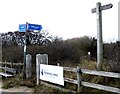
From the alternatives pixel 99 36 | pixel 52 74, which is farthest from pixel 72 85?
pixel 99 36

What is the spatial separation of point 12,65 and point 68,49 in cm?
458

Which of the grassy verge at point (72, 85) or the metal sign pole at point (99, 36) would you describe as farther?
the metal sign pole at point (99, 36)

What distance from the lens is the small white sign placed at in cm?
1064

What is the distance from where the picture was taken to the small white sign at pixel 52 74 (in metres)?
10.6

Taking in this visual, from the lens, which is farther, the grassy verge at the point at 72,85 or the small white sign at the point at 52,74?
the small white sign at the point at 52,74

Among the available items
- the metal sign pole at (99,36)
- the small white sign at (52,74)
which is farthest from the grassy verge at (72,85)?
the metal sign pole at (99,36)

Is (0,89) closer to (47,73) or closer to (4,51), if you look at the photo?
(47,73)

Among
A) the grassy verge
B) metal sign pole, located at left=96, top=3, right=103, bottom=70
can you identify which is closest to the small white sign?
the grassy verge

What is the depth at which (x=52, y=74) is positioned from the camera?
11.2 meters

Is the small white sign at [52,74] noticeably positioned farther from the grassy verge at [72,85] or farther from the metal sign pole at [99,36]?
the metal sign pole at [99,36]

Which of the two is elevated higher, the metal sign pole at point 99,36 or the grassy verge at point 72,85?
the metal sign pole at point 99,36

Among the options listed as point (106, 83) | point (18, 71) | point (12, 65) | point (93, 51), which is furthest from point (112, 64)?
point (93, 51)

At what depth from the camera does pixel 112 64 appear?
10.0 m

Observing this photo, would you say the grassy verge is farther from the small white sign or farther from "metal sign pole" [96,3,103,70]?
"metal sign pole" [96,3,103,70]
